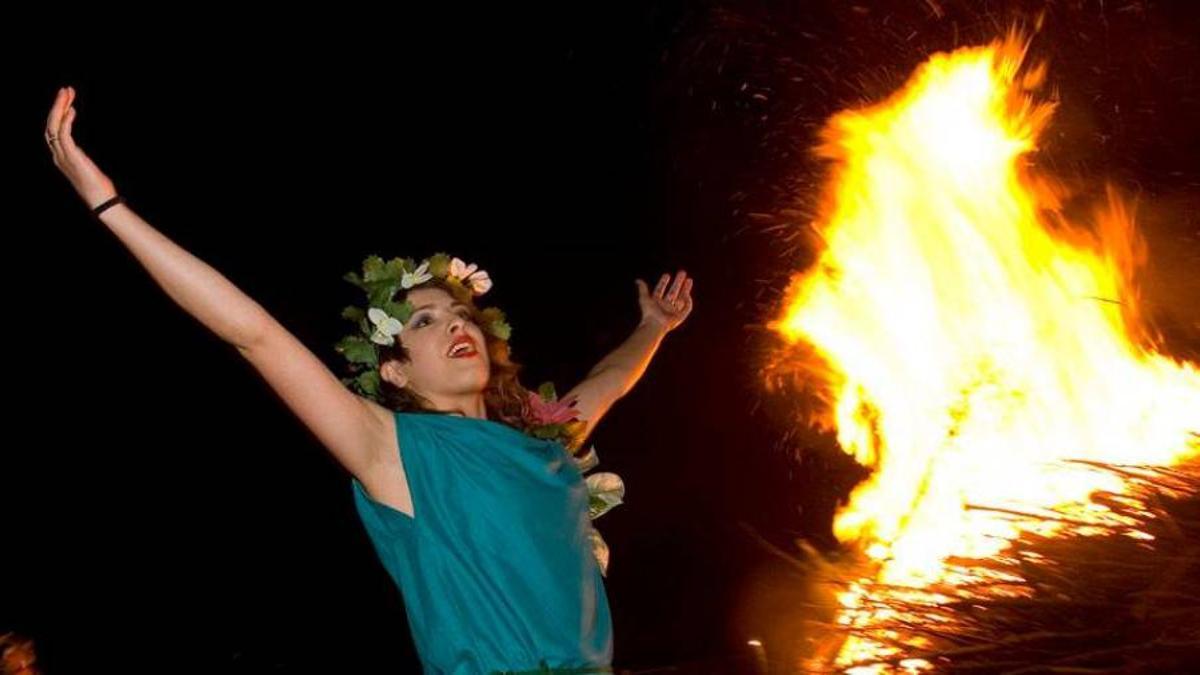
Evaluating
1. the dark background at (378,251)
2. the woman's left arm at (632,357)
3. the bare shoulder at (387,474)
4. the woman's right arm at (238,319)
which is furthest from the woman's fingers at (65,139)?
the dark background at (378,251)

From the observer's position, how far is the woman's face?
3213mm

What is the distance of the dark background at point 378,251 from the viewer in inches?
200

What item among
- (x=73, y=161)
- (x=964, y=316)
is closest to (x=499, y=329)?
(x=73, y=161)

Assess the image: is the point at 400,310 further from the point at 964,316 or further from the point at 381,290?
the point at 964,316

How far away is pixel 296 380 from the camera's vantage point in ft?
8.71

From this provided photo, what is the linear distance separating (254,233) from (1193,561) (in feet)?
14.5

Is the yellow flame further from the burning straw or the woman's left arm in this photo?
the burning straw

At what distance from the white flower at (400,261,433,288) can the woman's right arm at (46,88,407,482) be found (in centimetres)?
67

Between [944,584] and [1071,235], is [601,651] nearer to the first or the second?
[944,584]

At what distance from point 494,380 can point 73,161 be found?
1.23 m

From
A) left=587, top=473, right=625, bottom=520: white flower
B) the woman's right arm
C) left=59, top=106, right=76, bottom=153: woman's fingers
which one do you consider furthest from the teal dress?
left=59, top=106, right=76, bottom=153: woman's fingers

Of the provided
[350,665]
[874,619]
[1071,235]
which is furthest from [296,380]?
[350,665]

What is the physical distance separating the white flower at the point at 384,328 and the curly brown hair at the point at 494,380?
0.08 feet

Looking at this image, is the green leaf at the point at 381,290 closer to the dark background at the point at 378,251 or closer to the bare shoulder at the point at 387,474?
the bare shoulder at the point at 387,474
